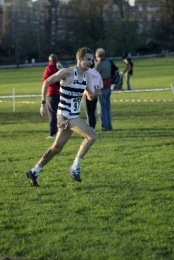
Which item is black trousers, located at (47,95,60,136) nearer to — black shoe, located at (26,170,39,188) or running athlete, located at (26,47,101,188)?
running athlete, located at (26,47,101,188)

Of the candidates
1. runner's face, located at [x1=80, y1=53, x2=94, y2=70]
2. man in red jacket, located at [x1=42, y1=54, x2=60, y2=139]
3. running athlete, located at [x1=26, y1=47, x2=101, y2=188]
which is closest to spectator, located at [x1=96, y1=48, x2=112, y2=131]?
man in red jacket, located at [x1=42, y1=54, x2=60, y2=139]

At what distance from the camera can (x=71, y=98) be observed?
9.02m

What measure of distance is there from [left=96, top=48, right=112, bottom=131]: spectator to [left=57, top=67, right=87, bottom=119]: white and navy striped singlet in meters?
6.40

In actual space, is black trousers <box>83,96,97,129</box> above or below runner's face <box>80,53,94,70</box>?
below

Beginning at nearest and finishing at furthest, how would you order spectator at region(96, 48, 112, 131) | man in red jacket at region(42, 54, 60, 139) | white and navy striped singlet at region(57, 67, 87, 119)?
white and navy striped singlet at region(57, 67, 87, 119) < man in red jacket at region(42, 54, 60, 139) < spectator at region(96, 48, 112, 131)

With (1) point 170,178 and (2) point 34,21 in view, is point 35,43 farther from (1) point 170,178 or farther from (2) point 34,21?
(1) point 170,178

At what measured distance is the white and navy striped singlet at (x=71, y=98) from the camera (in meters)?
8.97

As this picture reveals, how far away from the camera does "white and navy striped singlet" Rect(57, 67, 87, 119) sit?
8969 mm

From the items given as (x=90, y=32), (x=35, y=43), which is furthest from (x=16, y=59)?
(x=90, y=32)

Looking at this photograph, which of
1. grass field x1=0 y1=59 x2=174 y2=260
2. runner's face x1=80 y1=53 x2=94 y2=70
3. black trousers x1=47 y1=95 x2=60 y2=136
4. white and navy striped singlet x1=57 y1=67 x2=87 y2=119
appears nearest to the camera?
grass field x1=0 y1=59 x2=174 y2=260

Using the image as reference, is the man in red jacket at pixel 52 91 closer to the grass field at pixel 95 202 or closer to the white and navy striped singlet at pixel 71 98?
the grass field at pixel 95 202

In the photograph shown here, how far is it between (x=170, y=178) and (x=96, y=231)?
9.64ft

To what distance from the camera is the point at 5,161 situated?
11477 mm

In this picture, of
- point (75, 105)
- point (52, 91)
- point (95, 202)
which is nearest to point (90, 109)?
point (52, 91)
